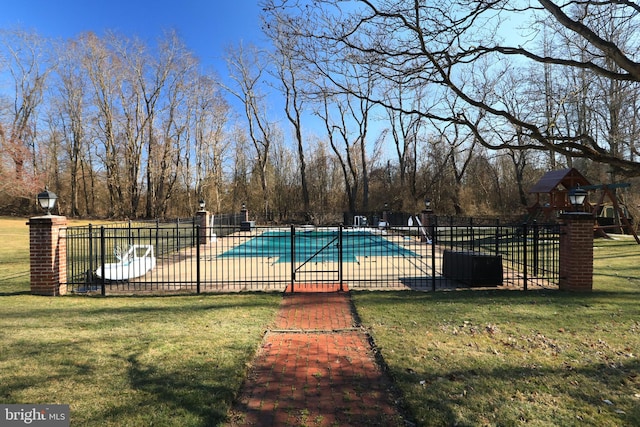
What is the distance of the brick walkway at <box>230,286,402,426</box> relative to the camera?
9.35 ft

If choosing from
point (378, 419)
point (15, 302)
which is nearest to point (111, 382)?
point (378, 419)

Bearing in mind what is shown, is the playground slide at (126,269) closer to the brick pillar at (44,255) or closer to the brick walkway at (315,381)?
the brick pillar at (44,255)

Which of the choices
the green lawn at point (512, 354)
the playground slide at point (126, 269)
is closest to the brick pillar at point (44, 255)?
the playground slide at point (126, 269)

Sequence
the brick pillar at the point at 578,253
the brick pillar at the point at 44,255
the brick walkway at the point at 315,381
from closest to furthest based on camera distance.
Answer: the brick walkway at the point at 315,381
the brick pillar at the point at 44,255
the brick pillar at the point at 578,253

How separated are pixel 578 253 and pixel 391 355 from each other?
17.6 ft

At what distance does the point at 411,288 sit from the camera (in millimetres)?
7922

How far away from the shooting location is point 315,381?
11.3ft

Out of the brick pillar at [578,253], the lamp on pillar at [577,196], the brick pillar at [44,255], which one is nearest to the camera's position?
the brick pillar at [44,255]

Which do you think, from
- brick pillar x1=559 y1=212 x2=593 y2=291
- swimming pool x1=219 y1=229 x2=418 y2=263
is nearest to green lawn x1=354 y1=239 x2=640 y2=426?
brick pillar x1=559 y1=212 x2=593 y2=291

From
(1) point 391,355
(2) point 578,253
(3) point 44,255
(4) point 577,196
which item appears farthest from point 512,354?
(3) point 44,255

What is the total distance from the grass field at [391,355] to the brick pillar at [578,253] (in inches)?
14.7

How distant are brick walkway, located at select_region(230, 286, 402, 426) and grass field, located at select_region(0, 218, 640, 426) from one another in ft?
0.54

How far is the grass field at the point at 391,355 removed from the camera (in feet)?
9.61

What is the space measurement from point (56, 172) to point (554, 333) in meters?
46.8
